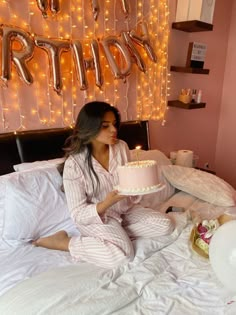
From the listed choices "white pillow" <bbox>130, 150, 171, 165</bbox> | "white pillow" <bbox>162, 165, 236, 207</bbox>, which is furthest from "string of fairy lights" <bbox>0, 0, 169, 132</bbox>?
"white pillow" <bbox>162, 165, 236, 207</bbox>

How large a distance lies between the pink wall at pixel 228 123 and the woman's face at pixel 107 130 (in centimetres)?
210

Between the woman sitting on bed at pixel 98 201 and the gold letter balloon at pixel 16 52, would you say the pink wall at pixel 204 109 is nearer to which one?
the woman sitting on bed at pixel 98 201

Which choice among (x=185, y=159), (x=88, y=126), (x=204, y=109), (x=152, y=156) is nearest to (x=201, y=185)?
(x=152, y=156)

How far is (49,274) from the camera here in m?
1.16

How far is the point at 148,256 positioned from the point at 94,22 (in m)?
1.54

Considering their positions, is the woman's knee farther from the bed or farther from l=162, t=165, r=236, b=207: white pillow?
l=162, t=165, r=236, b=207: white pillow

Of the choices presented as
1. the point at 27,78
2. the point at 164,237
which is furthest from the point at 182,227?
the point at 27,78

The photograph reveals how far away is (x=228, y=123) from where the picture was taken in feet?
10.8

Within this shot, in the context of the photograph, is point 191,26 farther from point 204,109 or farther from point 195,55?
point 204,109

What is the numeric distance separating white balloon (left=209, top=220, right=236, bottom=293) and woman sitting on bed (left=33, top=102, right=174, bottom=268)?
382 mm

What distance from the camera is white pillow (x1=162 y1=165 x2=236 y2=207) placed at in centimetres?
188

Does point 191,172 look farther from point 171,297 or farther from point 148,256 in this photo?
point 171,297

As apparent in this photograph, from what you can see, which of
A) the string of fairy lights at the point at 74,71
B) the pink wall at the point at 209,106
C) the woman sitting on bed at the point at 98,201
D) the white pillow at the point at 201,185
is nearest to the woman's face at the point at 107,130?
the woman sitting on bed at the point at 98,201

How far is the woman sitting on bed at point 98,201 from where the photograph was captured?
1.39m
